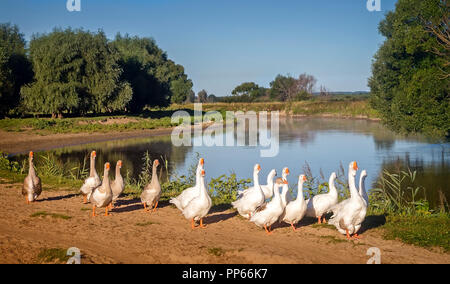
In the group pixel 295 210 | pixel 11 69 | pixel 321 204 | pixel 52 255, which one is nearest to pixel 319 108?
pixel 11 69

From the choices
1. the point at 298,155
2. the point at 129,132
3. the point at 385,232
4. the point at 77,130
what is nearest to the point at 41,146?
the point at 77,130

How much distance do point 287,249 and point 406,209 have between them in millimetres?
5008

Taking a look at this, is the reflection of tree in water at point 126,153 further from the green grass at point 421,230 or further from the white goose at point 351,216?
the white goose at point 351,216

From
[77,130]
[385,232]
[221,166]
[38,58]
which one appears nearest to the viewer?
[385,232]

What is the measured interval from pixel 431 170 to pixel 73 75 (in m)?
36.8

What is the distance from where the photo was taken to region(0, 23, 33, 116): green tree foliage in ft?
142

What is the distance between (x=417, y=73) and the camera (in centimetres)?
2291

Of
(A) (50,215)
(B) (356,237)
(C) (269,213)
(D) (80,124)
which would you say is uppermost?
(D) (80,124)

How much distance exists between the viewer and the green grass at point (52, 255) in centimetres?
771

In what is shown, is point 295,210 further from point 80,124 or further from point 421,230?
point 80,124

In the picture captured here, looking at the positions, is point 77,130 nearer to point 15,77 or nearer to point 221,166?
point 15,77

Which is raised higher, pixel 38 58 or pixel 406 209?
pixel 38 58

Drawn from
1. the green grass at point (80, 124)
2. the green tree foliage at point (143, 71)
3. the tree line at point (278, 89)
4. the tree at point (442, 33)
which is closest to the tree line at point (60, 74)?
the green grass at point (80, 124)
